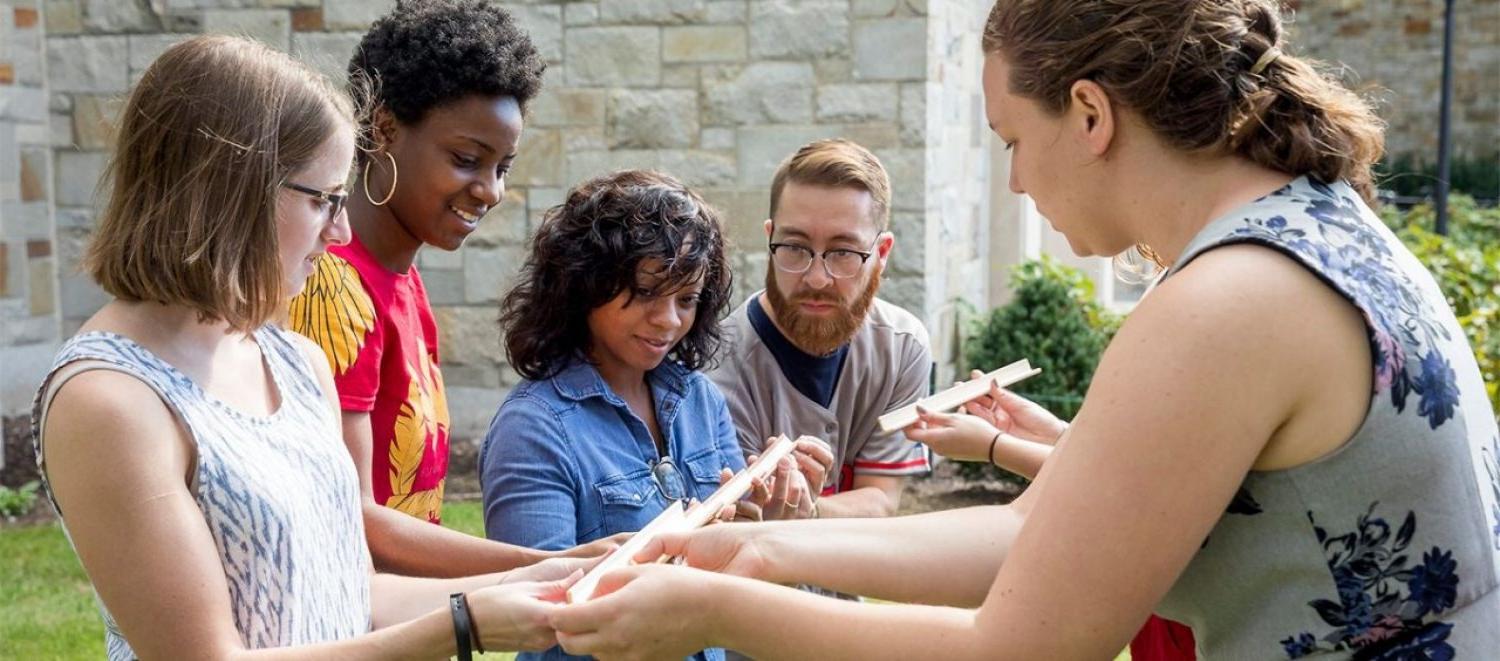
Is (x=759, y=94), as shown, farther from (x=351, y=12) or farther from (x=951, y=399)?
(x=951, y=399)

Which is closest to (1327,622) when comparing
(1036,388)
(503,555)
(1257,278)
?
(1257,278)

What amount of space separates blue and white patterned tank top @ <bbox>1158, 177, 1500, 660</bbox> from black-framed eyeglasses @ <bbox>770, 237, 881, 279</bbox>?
204 cm

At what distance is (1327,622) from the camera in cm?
172

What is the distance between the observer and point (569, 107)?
8.09m

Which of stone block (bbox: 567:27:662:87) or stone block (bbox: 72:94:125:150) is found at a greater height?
stone block (bbox: 567:27:662:87)

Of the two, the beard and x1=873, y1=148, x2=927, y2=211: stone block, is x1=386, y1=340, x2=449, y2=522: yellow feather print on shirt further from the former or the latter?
x1=873, y1=148, x2=927, y2=211: stone block

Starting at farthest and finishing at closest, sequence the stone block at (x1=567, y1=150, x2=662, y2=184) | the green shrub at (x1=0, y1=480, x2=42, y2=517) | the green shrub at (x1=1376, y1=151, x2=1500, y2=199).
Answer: the green shrub at (x1=1376, y1=151, x2=1500, y2=199)
the stone block at (x1=567, y1=150, x2=662, y2=184)
the green shrub at (x1=0, y1=480, x2=42, y2=517)

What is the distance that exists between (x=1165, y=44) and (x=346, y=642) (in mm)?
1327

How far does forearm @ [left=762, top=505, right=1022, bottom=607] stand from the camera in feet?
7.64

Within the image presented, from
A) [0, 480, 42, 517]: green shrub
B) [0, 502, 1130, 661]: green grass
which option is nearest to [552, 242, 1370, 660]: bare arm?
[0, 502, 1130, 661]: green grass

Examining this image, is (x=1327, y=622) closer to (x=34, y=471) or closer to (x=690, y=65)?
(x=690, y=65)

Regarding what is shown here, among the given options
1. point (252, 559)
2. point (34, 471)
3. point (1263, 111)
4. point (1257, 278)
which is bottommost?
point (34, 471)

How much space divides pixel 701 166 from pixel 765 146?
1.20 feet

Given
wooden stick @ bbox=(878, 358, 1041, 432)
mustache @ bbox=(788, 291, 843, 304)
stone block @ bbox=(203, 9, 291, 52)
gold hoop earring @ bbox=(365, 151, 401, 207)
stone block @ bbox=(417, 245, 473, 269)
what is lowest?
stone block @ bbox=(417, 245, 473, 269)
